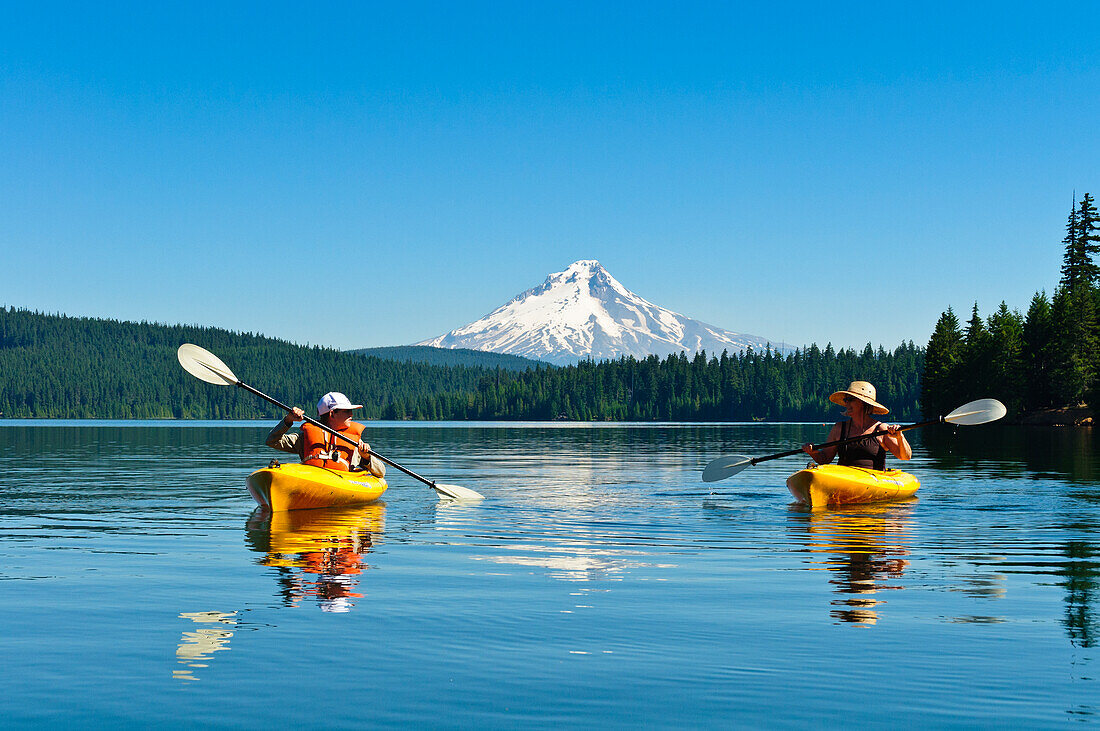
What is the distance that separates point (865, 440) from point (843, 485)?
1428mm

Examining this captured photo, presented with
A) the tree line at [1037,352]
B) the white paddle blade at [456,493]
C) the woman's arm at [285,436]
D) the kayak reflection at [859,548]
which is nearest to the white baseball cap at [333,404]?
the woman's arm at [285,436]

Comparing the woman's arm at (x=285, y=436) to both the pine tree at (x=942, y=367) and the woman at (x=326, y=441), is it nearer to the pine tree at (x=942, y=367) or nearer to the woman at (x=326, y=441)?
the woman at (x=326, y=441)

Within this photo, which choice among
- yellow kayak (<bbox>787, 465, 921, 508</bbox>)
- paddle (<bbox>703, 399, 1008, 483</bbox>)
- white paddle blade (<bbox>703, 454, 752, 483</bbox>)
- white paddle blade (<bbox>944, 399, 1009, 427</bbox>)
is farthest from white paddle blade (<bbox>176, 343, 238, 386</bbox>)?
white paddle blade (<bbox>944, 399, 1009, 427</bbox>)

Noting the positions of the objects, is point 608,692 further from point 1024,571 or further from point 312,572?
point 1024,571

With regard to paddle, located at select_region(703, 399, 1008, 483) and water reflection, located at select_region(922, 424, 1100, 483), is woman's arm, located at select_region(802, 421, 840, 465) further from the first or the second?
water reflection, located at select_region(922, 424, 1100, 483)

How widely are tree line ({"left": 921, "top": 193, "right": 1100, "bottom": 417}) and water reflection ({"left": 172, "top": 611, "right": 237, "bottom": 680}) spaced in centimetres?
9688

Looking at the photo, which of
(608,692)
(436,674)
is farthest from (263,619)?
(608,692)

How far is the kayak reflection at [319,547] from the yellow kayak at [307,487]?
0.19m

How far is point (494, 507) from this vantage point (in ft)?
70.2

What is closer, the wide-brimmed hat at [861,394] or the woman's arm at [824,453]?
the wide-brimmed hat at [861,394]

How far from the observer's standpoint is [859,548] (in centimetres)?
1465

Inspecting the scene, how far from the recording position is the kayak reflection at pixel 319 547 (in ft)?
35.1

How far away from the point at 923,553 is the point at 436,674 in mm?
8976

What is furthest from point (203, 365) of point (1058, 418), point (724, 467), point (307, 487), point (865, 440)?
point (1058, 418)
